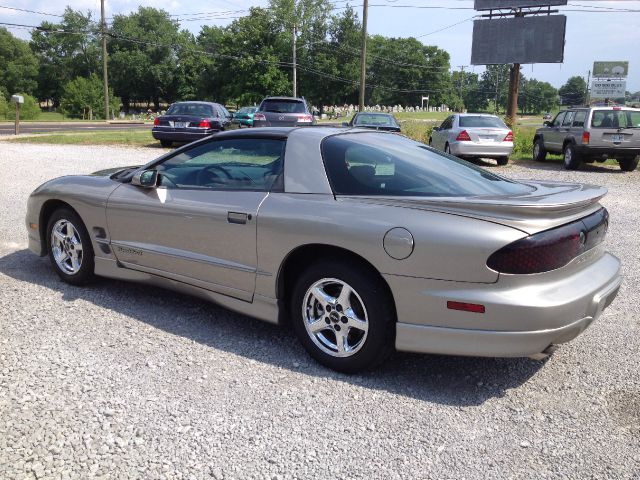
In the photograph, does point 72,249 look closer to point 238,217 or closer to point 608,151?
point 238,217

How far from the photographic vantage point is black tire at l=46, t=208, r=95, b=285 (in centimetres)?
484

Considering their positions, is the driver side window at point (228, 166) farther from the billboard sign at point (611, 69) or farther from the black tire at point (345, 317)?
the billboard sign at point (611, 69)

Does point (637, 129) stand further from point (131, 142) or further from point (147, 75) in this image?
point (147, 75)

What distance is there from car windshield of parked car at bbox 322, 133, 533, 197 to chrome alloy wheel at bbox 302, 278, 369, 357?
599mm

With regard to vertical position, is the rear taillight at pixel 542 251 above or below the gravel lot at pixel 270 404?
above

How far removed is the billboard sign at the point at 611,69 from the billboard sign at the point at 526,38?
57.3m

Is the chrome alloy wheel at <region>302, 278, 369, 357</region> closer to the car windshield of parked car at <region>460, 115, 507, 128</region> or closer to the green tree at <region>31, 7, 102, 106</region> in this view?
the car windshield of parked car at <region>460, 115, 507, 128</region>

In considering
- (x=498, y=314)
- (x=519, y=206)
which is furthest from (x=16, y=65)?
(x=498, y=314)

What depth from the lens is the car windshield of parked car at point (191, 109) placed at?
19.9 m

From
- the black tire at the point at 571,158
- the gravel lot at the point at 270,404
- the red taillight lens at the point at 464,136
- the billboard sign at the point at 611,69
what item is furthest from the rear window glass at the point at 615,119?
the billboard sign at the point at 611,69

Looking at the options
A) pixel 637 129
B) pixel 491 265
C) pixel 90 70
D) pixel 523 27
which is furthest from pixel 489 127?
pixel 90 70

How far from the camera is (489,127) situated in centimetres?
1644

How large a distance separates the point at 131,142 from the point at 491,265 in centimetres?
2217

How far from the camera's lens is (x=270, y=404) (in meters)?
3.14
